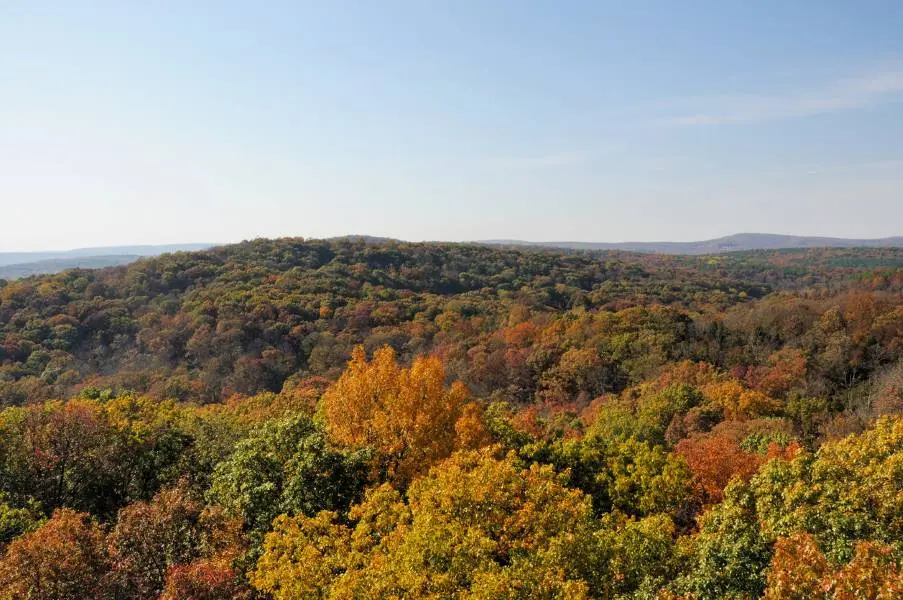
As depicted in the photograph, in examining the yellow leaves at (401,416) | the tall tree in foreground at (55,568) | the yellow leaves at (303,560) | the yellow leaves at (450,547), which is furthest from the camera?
the yellow leaves at (401,416)

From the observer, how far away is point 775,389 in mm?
58406

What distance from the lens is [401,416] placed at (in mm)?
24688

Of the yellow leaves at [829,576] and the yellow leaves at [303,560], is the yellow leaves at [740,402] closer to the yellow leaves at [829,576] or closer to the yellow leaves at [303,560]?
the yellow leaves at [829,576]

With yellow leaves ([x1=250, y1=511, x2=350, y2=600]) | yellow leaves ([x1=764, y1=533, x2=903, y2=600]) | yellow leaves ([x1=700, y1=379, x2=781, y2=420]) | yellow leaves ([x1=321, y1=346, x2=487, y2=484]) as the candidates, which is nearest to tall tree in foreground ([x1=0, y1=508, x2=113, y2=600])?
yellow leaves ([x1=250, y1=511, x2=350, y2=600])

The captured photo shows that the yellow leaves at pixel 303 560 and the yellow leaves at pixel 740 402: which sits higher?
the yellow leaves at pixel 303 560

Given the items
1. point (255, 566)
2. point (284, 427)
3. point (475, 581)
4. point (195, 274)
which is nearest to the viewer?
point (475, 581)

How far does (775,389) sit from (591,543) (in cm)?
5121

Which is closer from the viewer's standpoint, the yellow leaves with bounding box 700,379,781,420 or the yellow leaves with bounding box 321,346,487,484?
the yellow leaves with bounding box 321,346,487,484

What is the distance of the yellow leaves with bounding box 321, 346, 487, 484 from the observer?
2388cm

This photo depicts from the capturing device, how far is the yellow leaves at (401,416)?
2388cm

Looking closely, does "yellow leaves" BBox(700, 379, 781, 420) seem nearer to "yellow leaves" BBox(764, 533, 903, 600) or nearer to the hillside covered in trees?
the hillside covered in trees

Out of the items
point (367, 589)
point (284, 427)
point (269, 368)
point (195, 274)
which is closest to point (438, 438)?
point (284, 427)

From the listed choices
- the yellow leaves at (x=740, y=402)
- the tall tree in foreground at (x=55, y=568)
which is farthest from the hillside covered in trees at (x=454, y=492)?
the yellow leaves at (x=740, y=402)

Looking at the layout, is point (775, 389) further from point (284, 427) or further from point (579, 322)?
point (284, 427)
